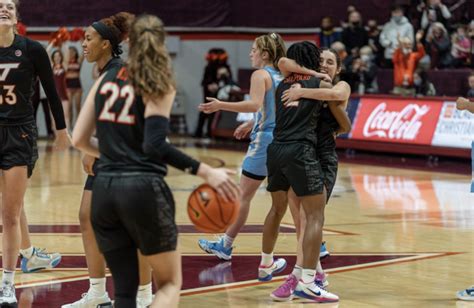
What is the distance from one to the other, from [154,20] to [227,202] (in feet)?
3.23

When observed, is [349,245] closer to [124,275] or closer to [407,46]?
[124,275]

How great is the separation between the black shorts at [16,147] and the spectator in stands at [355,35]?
15.7 m

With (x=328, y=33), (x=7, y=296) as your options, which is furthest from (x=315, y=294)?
(x=328, y=33)

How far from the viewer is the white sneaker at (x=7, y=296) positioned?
7.31 metres

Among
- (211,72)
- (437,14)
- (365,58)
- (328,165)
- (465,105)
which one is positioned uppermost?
(437,14)

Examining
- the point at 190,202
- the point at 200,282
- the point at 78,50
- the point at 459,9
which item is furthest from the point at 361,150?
the point at 190,202

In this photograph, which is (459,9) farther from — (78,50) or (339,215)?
(339,215)

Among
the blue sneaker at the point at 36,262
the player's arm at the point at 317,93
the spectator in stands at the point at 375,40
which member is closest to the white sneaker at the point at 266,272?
the player's arm at the point at 317,93

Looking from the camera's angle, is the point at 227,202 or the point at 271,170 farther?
the point at 271,170

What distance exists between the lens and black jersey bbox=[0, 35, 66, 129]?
7602 mm

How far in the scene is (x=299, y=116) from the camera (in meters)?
7.68

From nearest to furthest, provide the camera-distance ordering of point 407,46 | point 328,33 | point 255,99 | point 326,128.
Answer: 1. point 326,128
2. point 255,99
3. point 407,46
4. point 328,33

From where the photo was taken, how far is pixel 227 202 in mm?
5301

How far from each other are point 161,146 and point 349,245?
5.23m
